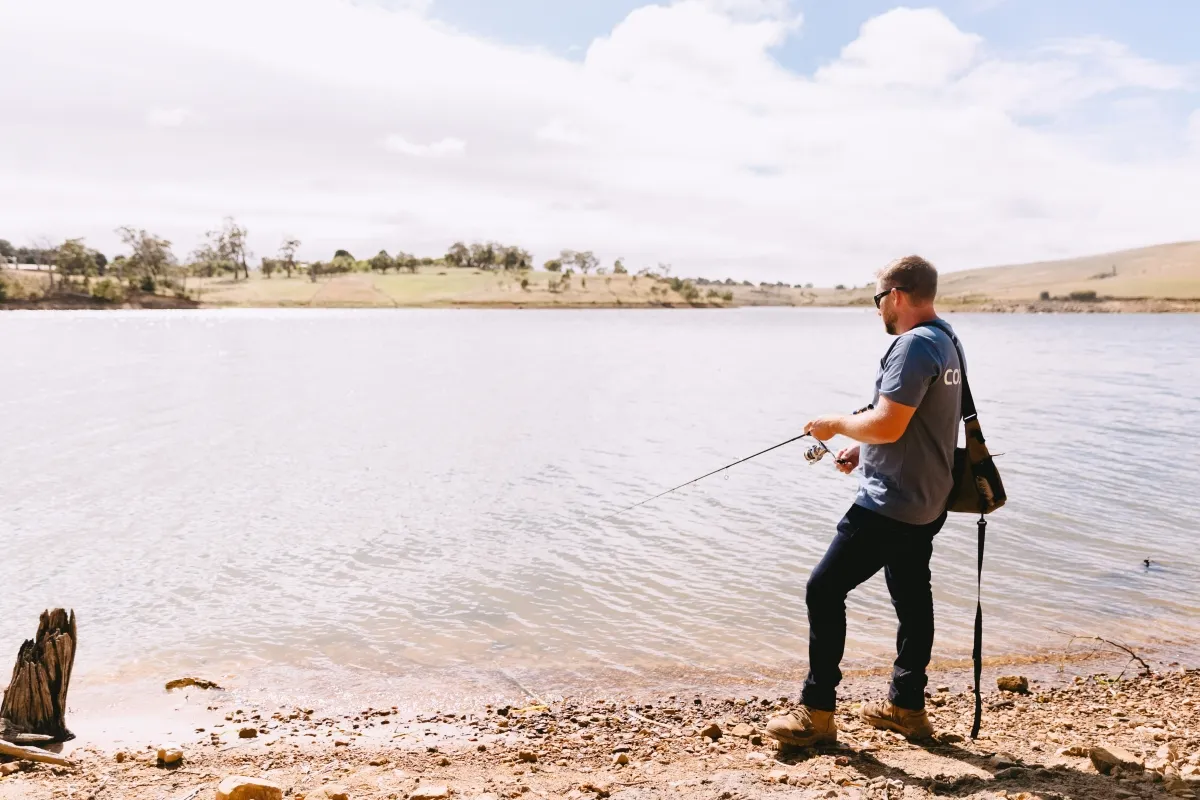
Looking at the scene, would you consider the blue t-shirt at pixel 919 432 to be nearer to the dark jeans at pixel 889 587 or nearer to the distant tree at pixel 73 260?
the dark jeans at pixel 889 587

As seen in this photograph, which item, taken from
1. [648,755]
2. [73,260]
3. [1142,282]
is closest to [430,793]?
[648,755]

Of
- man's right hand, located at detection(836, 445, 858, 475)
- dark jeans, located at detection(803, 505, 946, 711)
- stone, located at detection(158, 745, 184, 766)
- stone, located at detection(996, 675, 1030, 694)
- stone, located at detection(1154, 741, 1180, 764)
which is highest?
man's right hand, located at detection(836, 445, 858, 475)

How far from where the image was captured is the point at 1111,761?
4227mm

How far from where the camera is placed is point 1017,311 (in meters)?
174

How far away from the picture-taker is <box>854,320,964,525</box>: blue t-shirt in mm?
4102

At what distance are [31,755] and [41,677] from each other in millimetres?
544

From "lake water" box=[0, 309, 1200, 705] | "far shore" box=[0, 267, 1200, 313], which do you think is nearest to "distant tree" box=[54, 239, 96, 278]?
"far shore" box=[0, 267, 1200, 313]

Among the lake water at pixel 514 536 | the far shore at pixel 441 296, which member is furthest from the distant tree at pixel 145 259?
the lake water at pixel 514 536

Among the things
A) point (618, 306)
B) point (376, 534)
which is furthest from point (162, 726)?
point (618, 306)

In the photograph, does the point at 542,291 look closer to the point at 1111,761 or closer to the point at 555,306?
the point at 555,306

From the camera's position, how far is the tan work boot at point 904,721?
15.7 feet

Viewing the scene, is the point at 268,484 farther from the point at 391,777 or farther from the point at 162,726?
the point at 391,777

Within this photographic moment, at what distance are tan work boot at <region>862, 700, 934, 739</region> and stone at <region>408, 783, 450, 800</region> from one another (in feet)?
8.31

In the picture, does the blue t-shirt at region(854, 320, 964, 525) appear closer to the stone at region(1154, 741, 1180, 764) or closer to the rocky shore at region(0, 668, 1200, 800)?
the rocky shore at region(0, 668, 1200, 800)
